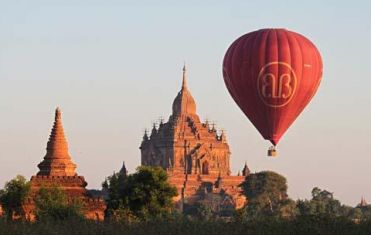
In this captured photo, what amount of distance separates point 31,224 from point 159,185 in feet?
93.9

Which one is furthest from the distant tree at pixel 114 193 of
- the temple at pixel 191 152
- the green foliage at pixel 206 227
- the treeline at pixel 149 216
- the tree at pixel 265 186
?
the temple at pixel 191 152

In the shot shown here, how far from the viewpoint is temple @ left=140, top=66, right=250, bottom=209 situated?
163 metres

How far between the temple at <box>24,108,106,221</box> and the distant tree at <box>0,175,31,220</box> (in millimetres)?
350

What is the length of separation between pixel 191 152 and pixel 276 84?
108m

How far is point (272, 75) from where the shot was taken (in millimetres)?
59312

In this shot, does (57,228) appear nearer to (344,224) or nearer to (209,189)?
(344,224)

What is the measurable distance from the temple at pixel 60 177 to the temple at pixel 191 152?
248ft

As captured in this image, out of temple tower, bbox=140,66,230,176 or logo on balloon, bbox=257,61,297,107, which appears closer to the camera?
logo on balloon, bbox=257,61,297,107

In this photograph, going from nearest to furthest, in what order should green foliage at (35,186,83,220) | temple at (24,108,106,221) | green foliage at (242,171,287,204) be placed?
green foliage at (35,186,83,220) < temple at (24,108,106,221) < green foliage at (242,171,287,204)

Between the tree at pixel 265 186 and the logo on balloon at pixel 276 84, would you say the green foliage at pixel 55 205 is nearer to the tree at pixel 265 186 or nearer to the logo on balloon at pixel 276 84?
the logo on balloon at pixel 276 84

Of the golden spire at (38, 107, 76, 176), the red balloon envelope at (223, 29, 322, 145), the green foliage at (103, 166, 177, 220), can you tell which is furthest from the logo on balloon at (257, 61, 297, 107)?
the golden spire at (38, 107, 76, 176)

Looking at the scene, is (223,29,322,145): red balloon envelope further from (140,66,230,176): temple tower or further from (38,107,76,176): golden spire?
(140,66,230,176): temple tower

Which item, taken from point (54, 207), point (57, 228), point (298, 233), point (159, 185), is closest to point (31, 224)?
point (57, 228)

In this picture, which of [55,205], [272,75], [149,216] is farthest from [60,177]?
[272,75]
